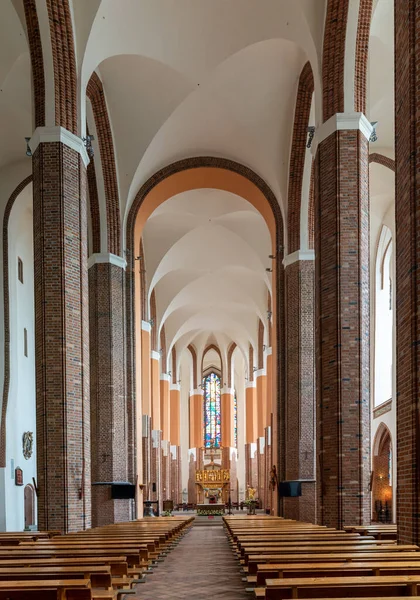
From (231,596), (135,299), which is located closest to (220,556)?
(231,596)

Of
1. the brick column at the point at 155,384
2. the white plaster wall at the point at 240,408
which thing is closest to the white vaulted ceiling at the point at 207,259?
the brick column at the point at 155,384

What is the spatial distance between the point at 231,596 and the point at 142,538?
2233mm

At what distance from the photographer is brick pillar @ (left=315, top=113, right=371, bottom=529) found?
39.4 feet

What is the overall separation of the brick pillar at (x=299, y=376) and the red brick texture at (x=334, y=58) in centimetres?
745

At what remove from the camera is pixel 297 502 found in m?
19.2

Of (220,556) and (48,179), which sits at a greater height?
(48,179)

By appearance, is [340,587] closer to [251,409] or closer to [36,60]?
[36,60]

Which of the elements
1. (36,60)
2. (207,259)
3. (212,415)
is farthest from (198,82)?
(212,415)

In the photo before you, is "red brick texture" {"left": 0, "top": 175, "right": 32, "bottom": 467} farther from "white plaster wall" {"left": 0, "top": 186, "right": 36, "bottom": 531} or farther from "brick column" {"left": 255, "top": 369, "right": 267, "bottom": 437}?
"brick column" {"left": 255, "top": 369, "right": 267, "bottom": 437}

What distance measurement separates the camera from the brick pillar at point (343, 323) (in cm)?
1202

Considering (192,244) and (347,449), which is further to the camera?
(192,244)

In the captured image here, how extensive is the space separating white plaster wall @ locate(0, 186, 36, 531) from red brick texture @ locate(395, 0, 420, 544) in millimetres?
14615

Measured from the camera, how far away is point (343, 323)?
40.7 ft

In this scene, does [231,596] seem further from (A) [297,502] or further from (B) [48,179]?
(A) [297,502]
